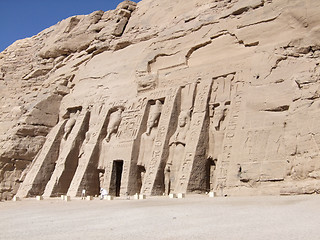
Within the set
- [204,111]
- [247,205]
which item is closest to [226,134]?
[204,111]

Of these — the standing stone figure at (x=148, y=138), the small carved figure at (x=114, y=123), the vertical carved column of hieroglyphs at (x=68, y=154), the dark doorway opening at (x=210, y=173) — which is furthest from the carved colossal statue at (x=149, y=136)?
the vertical carved column of hieroglyphs at (x=68, y=154)

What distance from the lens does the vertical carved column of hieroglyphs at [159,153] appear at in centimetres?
1373

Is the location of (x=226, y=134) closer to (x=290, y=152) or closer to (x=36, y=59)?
(x=290, y=152)

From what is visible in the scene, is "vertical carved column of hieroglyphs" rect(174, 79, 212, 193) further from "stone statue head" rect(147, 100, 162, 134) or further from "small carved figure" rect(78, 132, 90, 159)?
"small carved figure" rect(78, 132, 90, 159)

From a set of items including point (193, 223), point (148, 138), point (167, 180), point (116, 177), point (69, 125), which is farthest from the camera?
point (69, 125)

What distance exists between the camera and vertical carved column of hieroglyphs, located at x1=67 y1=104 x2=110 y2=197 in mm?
16484

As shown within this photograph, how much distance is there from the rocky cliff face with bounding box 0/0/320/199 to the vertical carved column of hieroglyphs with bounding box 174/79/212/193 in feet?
0.11

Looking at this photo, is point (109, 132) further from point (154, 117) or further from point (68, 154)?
point (154, 117)

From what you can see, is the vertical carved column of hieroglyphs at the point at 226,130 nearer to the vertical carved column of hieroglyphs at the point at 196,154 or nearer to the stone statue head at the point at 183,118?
the vertical carved column of hieroglyphs at the point at 196,154

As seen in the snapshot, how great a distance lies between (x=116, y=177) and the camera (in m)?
16.0

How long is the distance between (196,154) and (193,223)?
6736 millimetres

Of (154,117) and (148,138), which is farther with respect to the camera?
(154,117)

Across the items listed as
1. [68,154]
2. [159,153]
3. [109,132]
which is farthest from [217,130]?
[68,154]

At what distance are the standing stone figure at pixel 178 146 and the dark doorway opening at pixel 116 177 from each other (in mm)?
2656
